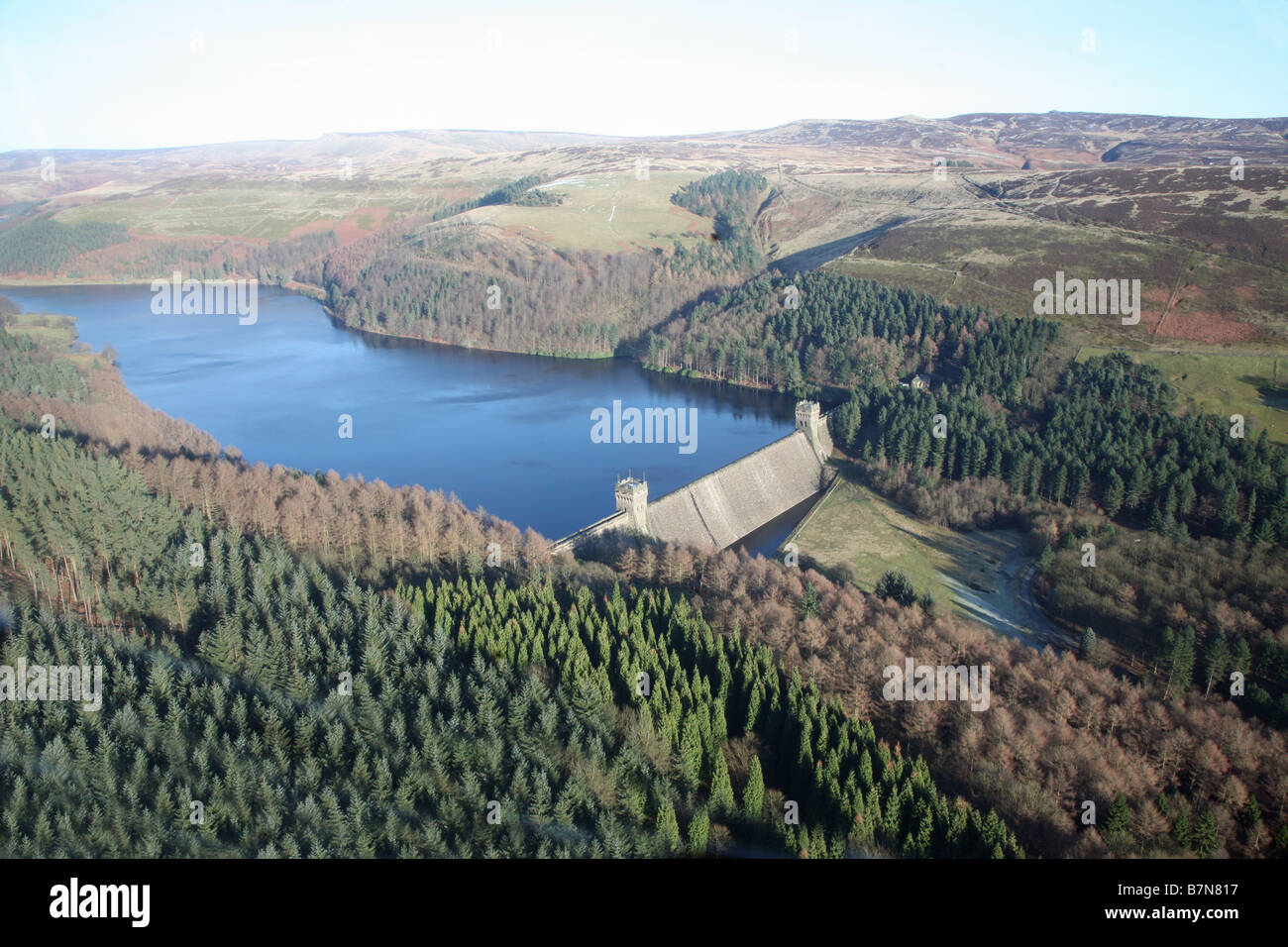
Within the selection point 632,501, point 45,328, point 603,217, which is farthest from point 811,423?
point 45,328

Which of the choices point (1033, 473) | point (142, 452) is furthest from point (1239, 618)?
point (142, 452)

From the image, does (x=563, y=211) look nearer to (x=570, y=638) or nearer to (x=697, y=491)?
(x=697, y=491)

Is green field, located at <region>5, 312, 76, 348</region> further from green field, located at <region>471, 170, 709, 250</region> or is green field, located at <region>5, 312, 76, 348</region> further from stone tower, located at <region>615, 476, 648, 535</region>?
stone tower, located at <region>615, 476, 648, 535</region>

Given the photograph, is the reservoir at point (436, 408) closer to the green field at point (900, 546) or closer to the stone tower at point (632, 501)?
the green field at point (900, 546)

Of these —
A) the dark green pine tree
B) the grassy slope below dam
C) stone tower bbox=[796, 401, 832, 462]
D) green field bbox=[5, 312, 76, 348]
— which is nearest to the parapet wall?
stone tower bbox=[796, 401, 832, 462]

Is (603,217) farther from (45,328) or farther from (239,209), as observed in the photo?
(239,209)
